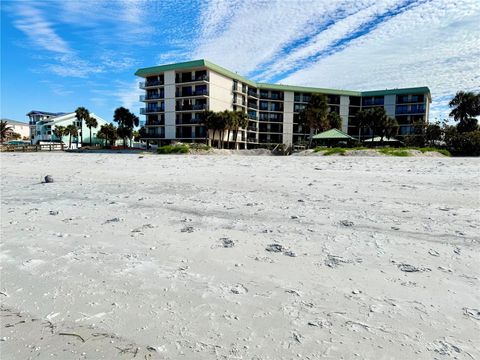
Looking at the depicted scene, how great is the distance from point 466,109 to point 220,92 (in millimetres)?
45289

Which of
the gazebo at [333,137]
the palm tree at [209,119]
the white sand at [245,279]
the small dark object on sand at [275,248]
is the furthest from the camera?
the palm tree at [209,119]

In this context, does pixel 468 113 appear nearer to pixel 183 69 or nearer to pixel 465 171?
pixel 183 69

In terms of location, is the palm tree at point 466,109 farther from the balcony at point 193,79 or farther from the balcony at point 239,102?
the balcony at point 193,79

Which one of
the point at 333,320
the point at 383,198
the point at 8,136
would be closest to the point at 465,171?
the point at 383,198

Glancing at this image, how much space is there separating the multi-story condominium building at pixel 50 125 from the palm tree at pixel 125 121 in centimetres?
2332

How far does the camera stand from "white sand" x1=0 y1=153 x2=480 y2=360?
2.91 meters

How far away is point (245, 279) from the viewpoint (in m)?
4.12

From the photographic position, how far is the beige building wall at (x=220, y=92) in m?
64.7

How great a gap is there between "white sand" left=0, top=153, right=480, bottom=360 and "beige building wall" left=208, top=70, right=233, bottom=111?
59076 mm

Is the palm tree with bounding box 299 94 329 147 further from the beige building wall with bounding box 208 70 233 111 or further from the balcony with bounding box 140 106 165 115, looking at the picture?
the balcony with bounding box 140 106 165 115

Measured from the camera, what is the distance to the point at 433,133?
51938 millimetres

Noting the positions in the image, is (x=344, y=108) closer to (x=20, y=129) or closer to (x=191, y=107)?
(x=191, y=107)

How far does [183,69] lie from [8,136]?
8141 cm

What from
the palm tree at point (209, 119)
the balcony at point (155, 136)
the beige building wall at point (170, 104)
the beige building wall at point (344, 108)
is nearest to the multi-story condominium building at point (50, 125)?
the balcony at point (155, 136)
